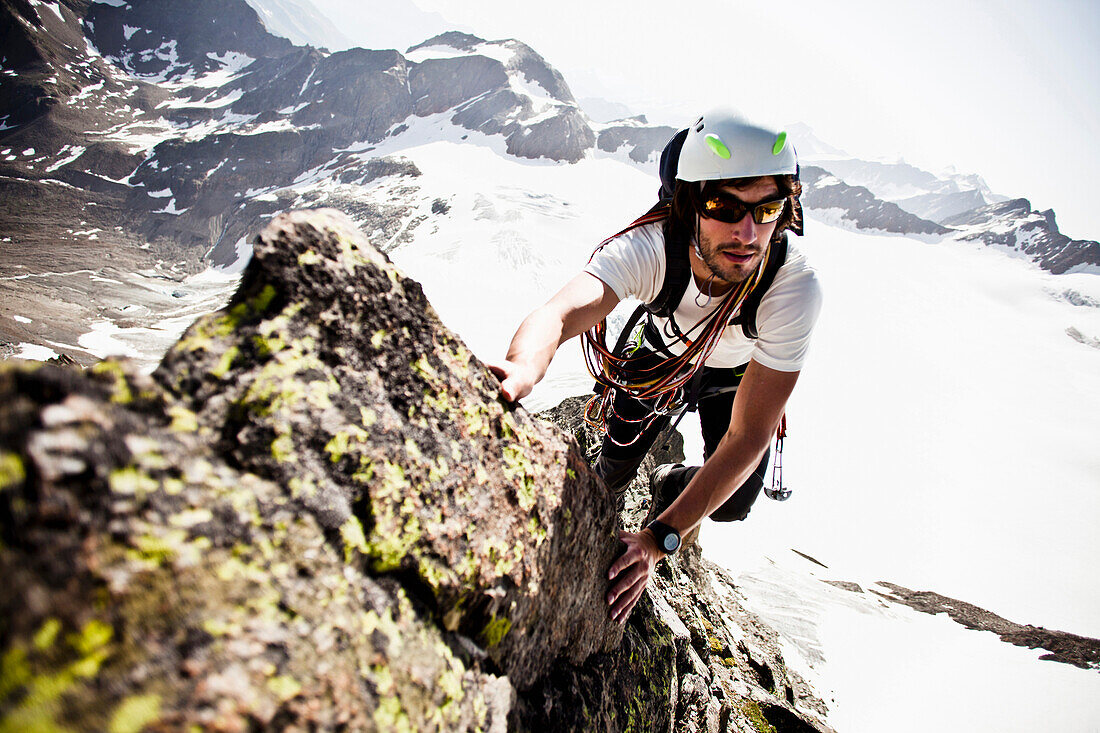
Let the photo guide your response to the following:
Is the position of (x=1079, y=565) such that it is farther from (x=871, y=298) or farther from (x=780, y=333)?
(x=871, y=298)

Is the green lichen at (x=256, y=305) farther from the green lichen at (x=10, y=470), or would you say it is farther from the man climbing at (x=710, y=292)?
the man climbing at (x=710, y=292)

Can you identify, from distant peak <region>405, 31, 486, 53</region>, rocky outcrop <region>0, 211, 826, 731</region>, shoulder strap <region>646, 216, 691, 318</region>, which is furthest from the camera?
distant peak <region>405, 31, 486, 53</region>

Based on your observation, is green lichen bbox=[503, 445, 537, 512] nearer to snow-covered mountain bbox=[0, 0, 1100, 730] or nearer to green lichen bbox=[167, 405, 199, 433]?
green lichen bbox=[167, 405, 199, 433]

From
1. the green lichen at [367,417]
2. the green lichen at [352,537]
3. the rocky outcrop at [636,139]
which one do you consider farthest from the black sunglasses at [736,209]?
the rocky outcrop at [636,139]

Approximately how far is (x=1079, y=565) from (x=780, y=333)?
55.4 metres

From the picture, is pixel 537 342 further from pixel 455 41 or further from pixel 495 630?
pixel 455 41

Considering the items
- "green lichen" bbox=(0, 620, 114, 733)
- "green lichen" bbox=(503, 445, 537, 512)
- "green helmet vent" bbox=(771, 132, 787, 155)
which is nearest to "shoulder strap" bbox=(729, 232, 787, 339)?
"green helmet vent" bbox=(771, 132, 787, 155)

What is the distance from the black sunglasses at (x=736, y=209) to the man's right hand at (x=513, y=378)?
184 centimetres

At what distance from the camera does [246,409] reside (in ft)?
4.58

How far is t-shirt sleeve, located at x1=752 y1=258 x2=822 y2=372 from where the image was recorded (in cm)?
304

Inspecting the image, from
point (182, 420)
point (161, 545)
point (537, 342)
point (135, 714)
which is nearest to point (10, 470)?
point (161, 545)

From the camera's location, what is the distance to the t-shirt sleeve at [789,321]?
120 inches

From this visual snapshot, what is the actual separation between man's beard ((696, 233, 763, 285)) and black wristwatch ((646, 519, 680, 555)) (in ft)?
5.64

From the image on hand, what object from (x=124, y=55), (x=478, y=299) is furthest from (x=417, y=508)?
(x=124, y=55)
